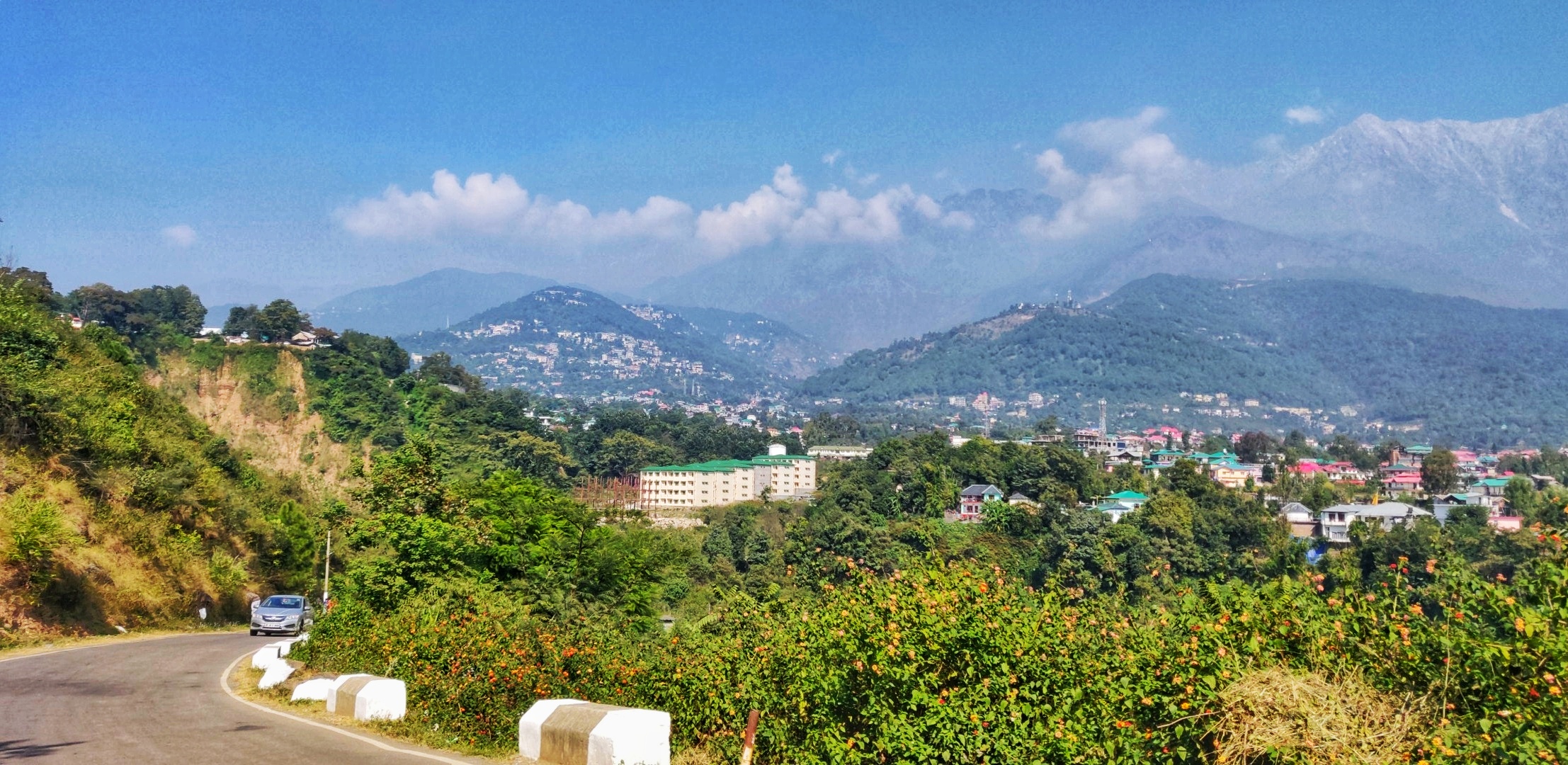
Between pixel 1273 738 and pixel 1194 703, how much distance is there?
0.27 m

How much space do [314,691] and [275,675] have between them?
1.36 m

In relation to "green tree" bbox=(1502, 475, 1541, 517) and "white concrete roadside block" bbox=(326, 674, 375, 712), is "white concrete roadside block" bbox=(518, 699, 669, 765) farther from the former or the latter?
"green tree" bbox=(1502, 475, 1541, 517)

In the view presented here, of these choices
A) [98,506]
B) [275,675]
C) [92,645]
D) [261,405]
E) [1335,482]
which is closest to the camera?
[275,675]

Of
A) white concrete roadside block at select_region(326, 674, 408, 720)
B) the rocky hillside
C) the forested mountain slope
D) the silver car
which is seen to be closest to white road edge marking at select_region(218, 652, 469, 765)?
white concrete roadside block at select_region(326, 674, 408, 720)

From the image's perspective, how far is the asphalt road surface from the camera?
724 centimetres

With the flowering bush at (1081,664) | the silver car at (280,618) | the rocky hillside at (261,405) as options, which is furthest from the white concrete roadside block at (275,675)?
the rocky hillside at (261,405)

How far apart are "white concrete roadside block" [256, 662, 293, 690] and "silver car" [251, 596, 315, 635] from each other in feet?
26.0

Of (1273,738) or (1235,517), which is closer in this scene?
(1273,738)

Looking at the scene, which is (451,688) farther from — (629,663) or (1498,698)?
(1498,698)

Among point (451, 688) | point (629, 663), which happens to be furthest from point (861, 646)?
point (451, 688)

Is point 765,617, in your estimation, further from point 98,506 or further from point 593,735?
point 98,506

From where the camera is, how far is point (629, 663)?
26.7 ft

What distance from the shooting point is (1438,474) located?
101 m

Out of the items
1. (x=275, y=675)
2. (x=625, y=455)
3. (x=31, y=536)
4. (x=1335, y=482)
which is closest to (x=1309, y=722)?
(x=275, y=675)
